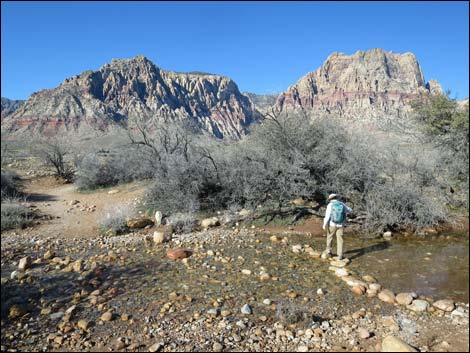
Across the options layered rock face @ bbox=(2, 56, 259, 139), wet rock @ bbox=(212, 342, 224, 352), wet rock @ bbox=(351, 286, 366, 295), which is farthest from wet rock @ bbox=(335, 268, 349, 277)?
layered rock face @ bbox=(2, 56, 259, 139)

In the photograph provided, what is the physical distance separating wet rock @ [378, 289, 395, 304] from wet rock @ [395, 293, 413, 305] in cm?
7

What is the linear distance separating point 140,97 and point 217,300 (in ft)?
504

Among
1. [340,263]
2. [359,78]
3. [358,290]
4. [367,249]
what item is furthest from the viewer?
[359,78]

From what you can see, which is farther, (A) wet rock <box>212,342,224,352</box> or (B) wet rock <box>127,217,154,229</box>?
(B) wet rock <box>127,217,154,229</box>

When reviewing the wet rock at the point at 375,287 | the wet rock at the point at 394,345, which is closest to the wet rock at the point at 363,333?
the wet rock at the point at 394,345

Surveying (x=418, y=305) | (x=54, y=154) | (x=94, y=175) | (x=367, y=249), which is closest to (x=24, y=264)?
(x=418, y=305)

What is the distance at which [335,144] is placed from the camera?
10.9m

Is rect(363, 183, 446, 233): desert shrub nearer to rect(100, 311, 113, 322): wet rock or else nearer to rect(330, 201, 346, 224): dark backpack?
rect(330, 201, 346, 224): dark backpack

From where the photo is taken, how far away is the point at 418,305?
5188mm

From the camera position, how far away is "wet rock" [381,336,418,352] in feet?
12.9

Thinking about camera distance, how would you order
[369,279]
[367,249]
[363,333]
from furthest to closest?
[367,249]
[369,279]
[363,333]

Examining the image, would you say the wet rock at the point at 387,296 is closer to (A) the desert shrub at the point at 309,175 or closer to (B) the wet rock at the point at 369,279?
(B) the wet rock at the point at 369,279

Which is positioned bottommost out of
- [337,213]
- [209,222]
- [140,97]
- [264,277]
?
[264,277]

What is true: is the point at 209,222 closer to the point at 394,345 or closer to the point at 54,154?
the point at 394,345
